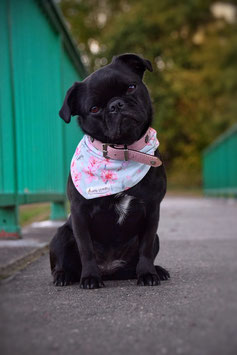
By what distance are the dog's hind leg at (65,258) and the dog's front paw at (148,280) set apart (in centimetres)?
36

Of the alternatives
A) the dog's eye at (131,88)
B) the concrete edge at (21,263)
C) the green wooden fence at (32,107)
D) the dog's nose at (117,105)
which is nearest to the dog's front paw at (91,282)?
the concrete edge at (21,263)

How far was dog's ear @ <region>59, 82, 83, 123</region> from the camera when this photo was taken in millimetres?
2793

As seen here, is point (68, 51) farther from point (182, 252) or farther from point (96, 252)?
point (96, 252)

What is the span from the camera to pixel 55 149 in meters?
6.18

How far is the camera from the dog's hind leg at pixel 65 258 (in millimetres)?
2760

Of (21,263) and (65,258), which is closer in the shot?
(65,258)

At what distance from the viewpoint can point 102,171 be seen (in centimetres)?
283

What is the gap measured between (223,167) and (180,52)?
44.2 ft

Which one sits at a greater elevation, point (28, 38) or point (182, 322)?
point (28, 38)

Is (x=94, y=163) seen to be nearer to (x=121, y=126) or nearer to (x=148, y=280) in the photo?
(x=121, y=126)

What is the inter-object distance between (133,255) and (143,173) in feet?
1.53

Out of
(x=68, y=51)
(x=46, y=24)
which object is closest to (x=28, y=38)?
(x=46, y=24)

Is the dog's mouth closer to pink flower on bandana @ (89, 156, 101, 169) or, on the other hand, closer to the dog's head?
the dog's head

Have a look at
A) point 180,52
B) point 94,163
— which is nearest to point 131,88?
point 94,163
